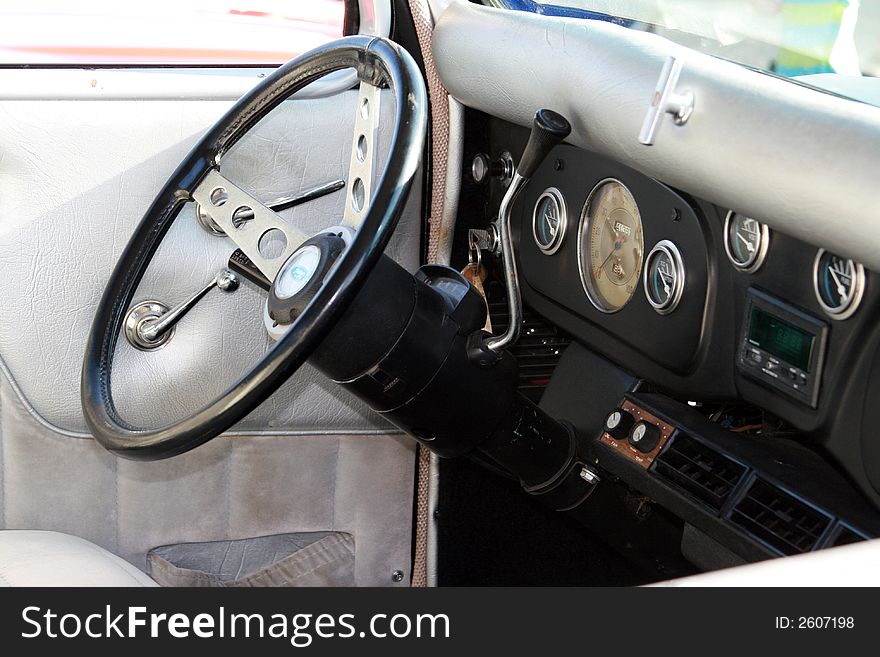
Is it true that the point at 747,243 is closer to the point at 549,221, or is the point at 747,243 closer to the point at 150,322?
the point at 549,221

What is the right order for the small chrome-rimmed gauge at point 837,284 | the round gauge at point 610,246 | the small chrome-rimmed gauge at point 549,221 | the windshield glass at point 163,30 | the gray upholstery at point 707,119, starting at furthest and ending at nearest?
the windshield glass at point 163,30 < the small chrome-rimmed gauge at point 549,221 < the round gauge at point 610,246 < the small chrome-rimmed gauge at point 837,284 < the gray upholstery at point 707,119

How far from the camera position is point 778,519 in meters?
1.11

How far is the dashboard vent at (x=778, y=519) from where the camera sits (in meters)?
1.07

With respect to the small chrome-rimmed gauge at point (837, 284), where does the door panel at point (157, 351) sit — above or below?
below

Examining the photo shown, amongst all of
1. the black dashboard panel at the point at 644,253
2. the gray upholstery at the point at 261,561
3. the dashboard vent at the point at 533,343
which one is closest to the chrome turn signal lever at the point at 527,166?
the black dashboard panel at the point at 644,253

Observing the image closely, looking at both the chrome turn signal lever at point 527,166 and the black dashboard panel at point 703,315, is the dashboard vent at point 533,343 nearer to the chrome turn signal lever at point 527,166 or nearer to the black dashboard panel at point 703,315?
the black dashboard panel at point 703,315

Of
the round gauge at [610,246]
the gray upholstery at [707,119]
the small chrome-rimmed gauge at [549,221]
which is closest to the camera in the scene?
the gray upholstery at [707,119]

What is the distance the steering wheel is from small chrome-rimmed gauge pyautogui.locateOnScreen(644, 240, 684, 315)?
35 cm

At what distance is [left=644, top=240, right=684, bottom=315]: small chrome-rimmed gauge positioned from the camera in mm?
1177

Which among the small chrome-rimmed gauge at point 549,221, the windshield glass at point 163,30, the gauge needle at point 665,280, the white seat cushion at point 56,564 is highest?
the windshield glass at point 163,30

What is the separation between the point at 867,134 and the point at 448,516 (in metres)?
1.11

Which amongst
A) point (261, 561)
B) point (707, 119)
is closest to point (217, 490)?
point (261, 561)

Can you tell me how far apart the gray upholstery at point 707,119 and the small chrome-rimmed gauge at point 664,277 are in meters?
0.13
